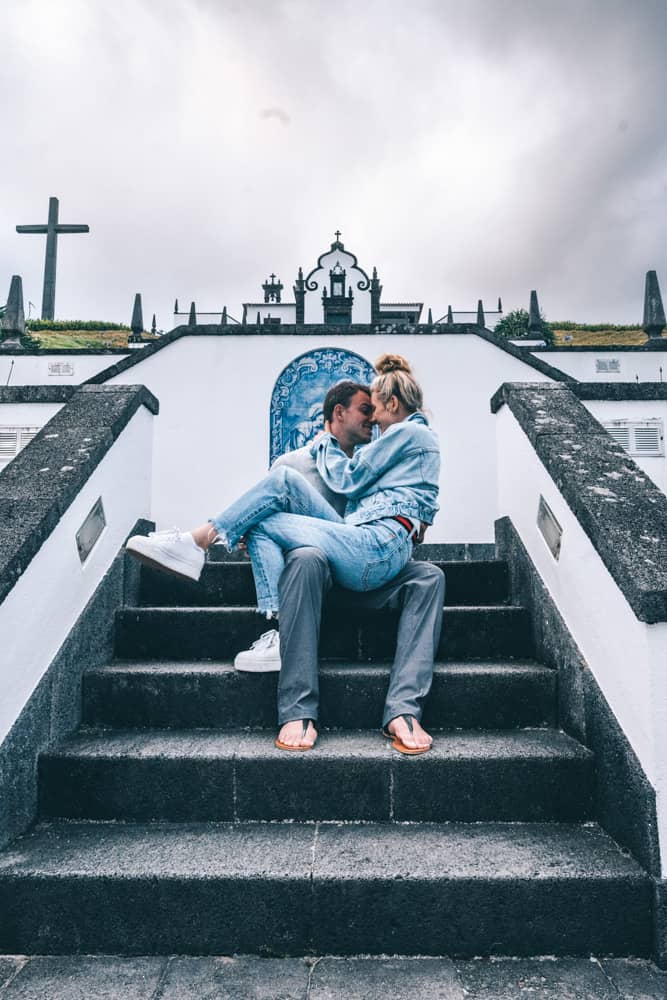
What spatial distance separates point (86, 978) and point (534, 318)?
2574cm

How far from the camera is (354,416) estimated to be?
285 cm

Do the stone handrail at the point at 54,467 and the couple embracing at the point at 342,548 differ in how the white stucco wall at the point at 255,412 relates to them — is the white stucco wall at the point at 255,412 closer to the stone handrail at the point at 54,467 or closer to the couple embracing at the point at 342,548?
the stone handrail at the point at 54,467

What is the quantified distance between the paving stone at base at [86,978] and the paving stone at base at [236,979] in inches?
1.9

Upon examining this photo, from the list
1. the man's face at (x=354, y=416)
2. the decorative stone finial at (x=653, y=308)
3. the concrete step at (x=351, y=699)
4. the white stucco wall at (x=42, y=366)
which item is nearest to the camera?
the concrete step at (x=351, y=699)

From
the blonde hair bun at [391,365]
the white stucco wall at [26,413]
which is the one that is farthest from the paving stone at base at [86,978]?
the white stucco wall at [26,413]

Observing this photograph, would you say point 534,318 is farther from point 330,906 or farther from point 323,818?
point 330,906

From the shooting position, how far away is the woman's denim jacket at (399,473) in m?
2.53

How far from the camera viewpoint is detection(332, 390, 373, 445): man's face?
284 centimetres

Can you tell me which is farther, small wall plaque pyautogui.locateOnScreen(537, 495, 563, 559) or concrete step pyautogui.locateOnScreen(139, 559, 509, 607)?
concrete step pyautogui.locateOnScreen(139, 559, 509, 607)

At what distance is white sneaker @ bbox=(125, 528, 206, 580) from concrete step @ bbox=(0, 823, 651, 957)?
3.32ft

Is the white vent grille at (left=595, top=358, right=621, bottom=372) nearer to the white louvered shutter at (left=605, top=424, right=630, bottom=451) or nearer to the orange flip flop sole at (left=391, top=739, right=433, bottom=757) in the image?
the white louvered shutter at (left=605, top=424, right=630, bottom=451)

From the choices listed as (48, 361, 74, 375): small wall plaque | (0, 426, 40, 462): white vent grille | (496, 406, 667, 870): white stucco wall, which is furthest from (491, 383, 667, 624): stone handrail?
(48, 361, 74, 375): small wall plaque

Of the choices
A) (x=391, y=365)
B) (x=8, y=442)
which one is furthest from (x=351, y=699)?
(x=8, y=442)

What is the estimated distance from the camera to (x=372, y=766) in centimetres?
200
